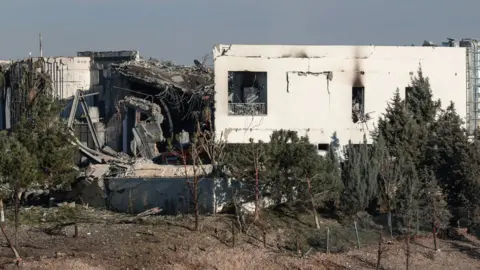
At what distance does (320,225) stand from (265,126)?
22.6 feet

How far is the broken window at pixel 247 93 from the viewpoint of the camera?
3083 cm

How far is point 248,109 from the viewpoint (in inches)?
1216

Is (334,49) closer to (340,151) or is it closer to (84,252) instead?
(340,151)

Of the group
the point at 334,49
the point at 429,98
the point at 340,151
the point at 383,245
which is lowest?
the point at 383,245

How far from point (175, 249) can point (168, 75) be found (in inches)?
540

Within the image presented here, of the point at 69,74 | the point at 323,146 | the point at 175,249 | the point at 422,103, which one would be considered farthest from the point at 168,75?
the point at 175,249

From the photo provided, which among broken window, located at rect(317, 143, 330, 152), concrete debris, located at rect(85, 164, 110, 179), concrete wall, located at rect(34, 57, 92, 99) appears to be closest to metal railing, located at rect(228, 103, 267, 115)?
broken window, located at rect(317, 143, 330, 152)

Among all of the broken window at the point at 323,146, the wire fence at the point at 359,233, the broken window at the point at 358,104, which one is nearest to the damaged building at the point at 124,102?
the broken window at the point at 323,146

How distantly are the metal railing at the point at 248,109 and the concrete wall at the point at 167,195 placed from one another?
6485mm

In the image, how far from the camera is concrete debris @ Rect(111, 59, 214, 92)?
32.8 meters

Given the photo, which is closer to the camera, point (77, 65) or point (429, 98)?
point (429, 98)

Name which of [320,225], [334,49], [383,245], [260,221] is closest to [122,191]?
[260,221]

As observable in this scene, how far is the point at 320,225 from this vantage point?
80.8 ft

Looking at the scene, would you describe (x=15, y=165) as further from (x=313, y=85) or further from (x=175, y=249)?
(x=313, y=85)
